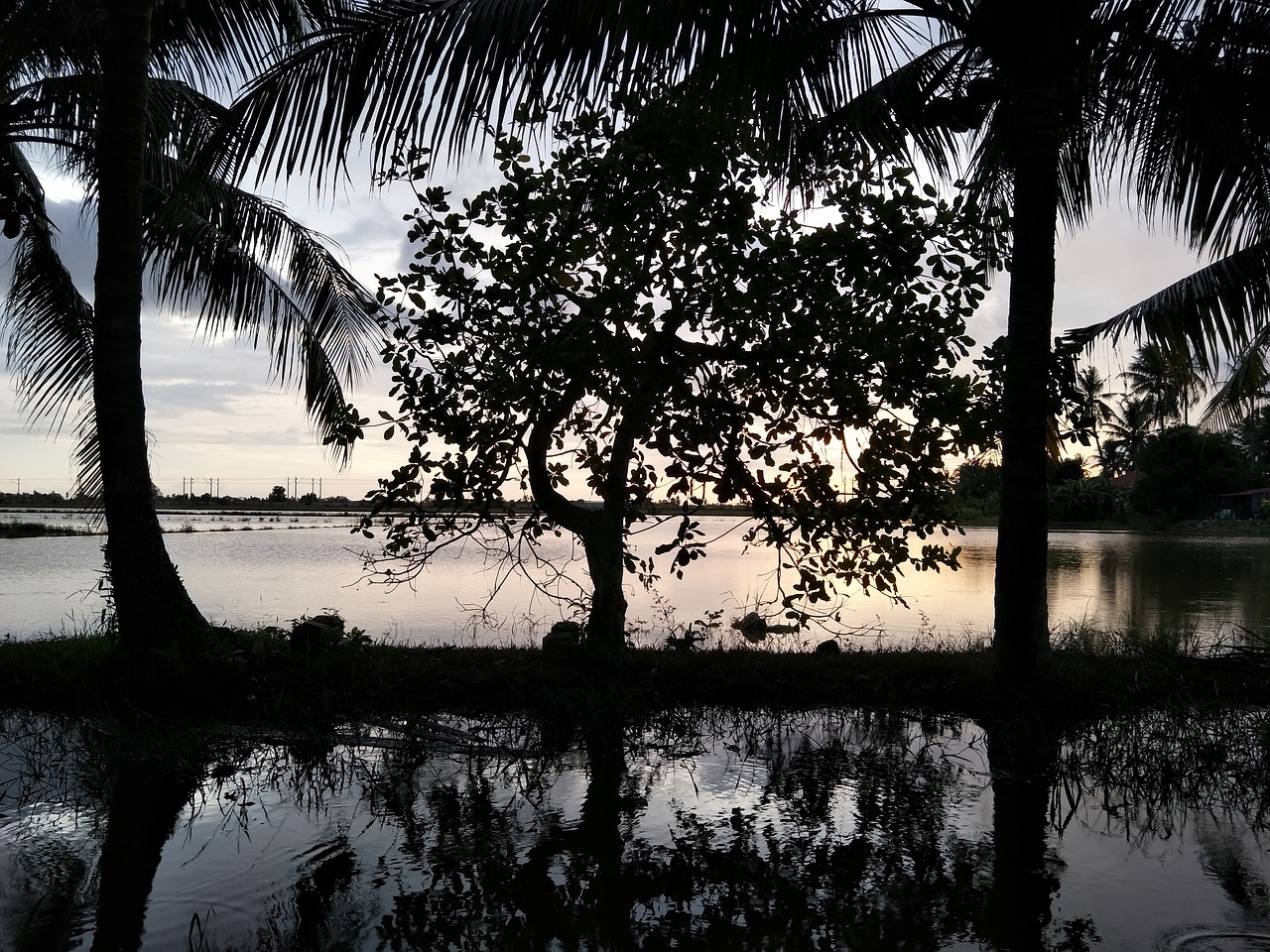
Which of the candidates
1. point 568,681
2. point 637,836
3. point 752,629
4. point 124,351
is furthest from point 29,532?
point 637,836

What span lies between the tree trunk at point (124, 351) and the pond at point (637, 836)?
3.02 ft

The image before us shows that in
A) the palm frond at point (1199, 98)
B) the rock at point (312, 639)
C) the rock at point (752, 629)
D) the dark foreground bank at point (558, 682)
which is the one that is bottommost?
the dark foreground bank at point (558, 682)

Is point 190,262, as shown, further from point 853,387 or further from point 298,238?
point 853,387

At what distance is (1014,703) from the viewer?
20.8 ft

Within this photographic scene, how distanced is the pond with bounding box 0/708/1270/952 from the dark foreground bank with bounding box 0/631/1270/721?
32 cm

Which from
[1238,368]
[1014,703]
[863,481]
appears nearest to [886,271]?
[863,481]

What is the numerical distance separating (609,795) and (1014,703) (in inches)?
117

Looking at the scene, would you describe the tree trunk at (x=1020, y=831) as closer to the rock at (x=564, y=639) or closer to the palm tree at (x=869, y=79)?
the palm tree at (x=869, y=79)

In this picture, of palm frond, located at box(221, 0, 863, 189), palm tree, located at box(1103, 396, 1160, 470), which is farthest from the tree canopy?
palm tree, located at box(1103, 396, 1160, 470)

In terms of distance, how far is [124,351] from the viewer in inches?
255

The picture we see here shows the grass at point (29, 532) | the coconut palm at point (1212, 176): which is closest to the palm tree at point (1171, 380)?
the coconut palm at point (1212, 176)

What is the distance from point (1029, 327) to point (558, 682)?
12.8 ft

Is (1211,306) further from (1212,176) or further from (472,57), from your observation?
(472,57)

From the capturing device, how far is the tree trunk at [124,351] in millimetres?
6465
